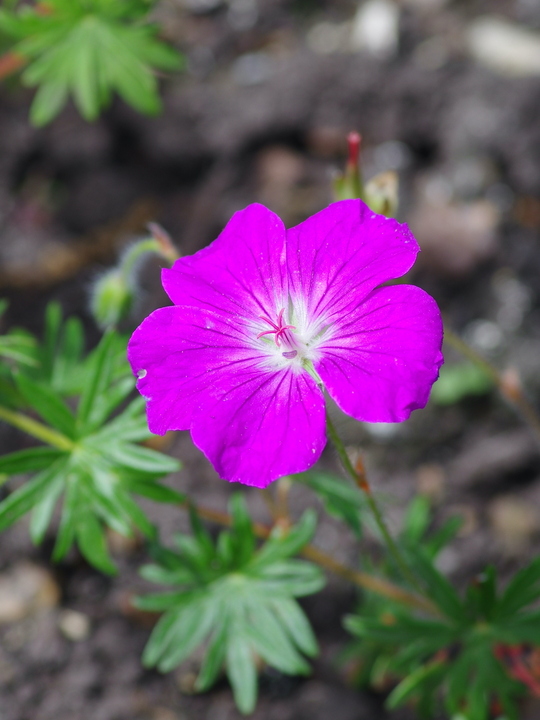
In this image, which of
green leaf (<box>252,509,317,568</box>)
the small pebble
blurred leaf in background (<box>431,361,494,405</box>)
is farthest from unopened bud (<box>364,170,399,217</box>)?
the small pebble

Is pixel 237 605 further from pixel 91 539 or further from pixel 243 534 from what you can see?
pixel 91 539

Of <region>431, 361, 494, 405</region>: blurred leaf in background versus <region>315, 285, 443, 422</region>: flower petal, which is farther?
<region>431, 361, 494, 405</region>: blurred leaf in background

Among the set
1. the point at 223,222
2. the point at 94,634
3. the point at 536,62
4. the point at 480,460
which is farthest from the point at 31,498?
the point at 536,62

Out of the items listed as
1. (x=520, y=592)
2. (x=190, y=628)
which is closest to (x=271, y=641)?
(x=190, y=628)

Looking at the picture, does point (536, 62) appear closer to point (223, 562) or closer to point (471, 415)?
point (471, 415)

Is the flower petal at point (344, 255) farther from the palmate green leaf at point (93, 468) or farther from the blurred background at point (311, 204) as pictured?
the blurred background at point (311, 204)

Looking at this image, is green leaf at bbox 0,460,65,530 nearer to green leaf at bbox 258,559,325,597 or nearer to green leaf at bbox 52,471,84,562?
green leaf at bbox 52,471,84,562
